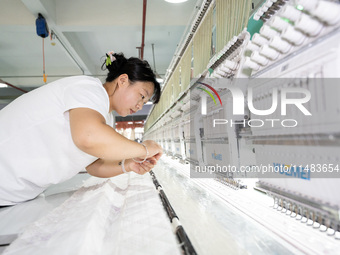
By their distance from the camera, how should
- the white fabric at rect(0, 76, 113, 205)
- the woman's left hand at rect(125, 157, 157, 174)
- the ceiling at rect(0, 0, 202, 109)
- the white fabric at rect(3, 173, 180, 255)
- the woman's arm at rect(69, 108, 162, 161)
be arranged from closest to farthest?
1. the white fabric at rect(3, 173, 180, 255)
2. the woman's arm at rect(69, 108, 162, 161)
3. the white fabric at rect(0, 76, 113, 205)
4. the woman's left hand at rect(125, 157, 157, 174)
5. the ceiling at rect(0, 0, 202, 109)

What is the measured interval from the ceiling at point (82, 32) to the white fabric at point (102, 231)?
1187 millimetres

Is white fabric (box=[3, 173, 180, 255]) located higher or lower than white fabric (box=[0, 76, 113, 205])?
lower

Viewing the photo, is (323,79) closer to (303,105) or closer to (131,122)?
(303,105)

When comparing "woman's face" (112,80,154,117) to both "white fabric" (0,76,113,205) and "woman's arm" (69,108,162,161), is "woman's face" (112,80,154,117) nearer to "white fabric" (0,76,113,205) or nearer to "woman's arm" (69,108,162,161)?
"white fabric" (0,76,113,205)

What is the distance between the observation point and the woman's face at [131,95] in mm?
1517

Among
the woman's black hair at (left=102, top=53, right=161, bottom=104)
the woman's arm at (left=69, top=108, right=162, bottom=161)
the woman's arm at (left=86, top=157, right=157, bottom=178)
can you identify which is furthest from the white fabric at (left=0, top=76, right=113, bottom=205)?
the woman's arm at (left=86, top=157, right=157, bottom=178)

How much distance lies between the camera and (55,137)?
1285 mm

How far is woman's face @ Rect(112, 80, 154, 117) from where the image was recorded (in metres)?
1.52

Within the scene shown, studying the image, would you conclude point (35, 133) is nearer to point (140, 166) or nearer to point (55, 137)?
point (55, 137)

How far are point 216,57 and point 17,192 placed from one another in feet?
4.73

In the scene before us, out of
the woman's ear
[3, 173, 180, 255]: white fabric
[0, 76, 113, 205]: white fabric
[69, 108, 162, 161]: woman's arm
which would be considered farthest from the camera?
the woman's ear

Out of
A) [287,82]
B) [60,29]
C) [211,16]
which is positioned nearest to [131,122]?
[60,29]

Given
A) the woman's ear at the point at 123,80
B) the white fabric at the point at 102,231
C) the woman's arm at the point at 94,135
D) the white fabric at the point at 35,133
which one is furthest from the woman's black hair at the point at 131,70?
the white fabric at the point at 102,231

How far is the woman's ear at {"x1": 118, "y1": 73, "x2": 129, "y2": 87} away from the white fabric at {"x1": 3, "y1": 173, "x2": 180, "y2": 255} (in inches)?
26.8
